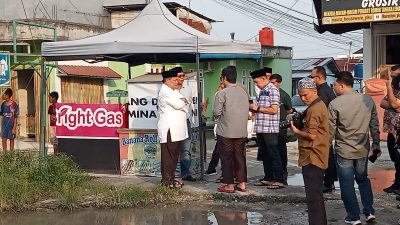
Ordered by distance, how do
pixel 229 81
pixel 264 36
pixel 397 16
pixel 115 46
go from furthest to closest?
pixel 264 36, pixel 397 16, pixel 115 46, pixel 229 81

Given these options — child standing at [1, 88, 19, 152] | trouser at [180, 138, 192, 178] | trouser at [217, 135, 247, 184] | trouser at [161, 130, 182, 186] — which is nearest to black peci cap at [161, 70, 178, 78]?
trouser at [161, 130, 182, 186]

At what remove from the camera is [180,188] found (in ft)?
31.6

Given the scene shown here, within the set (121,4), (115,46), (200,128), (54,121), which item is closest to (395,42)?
(200,128)

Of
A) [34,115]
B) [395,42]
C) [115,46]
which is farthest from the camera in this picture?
[34,115]

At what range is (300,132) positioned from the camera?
21.9 feet

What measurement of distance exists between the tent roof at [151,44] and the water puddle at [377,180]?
2.38m

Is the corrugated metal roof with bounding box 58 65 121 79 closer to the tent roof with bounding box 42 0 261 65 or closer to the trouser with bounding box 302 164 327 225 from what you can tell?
the tent roof with bounding box 42 0 261 65

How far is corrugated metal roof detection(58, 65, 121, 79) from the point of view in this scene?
22.6 meters

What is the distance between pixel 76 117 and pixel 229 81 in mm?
3608

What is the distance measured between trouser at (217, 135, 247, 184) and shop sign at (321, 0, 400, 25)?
215 inches

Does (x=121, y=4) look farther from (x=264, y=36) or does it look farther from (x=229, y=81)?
(x=229, y=81)

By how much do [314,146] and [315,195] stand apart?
0.53 meters

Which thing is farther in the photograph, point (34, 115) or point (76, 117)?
point (34, 115)

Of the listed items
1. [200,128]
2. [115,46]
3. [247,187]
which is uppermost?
[115,46]
